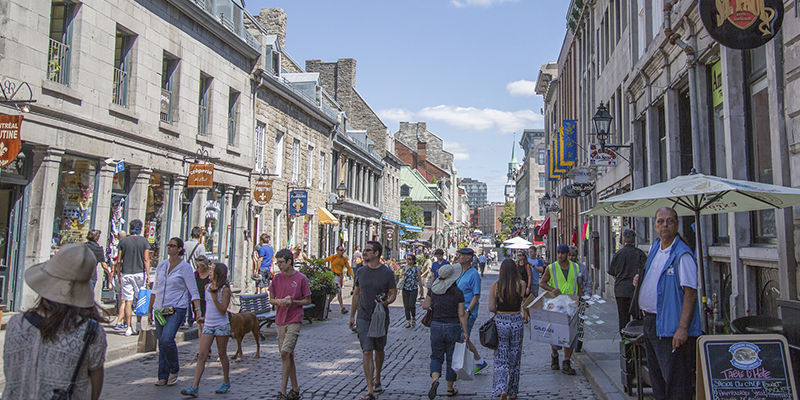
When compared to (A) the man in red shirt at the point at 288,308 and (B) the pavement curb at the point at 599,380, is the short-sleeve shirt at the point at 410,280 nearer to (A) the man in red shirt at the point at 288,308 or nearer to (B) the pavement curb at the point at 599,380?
(B) the pavement curb at the point at 599,380

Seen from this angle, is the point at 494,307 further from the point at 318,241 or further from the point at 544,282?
the point at 318,241

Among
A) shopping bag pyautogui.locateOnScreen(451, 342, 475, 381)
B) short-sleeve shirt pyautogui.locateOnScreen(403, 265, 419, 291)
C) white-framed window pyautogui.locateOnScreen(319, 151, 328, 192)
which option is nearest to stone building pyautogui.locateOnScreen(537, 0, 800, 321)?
shopping bag pyautogui.locateOnScreen(451, 342, 475, 381)

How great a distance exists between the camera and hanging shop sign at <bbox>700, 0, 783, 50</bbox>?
574 centimetres

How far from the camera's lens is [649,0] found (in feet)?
42.8

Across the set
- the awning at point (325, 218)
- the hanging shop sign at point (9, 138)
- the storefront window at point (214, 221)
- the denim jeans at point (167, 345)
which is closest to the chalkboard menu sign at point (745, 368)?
the denim jeans at point (167, 345)

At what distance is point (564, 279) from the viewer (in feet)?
26.0

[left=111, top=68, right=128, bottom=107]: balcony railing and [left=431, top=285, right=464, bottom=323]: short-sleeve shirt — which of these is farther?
[left=111, top=68, right=128, bottom=107]: balcony railing

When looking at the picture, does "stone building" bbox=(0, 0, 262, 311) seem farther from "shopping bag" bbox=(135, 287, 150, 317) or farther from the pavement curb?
the pavement curb

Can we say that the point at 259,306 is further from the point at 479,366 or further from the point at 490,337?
the point at 490,337

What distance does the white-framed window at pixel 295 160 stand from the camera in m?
21.8

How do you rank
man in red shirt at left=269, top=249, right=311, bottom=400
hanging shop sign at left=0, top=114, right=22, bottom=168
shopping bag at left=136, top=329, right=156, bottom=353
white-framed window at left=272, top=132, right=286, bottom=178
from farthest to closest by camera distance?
white-framed window at left=272, top=132, right=286, bottom=178 → shopping bag at left=136, top=329, right=156, bottom=353 → hanging shop sign at left=0, top=114, right=22, bottom=168 → man in red shirt at left=269, top=249, right=311, bottom=400

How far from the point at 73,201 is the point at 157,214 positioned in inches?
117

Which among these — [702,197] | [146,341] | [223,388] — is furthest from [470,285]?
[146,341]

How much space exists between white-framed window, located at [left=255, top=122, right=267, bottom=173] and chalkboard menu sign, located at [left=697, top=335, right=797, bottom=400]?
54.1 ft
